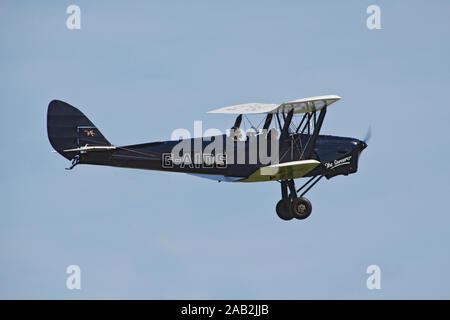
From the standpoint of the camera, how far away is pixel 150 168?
28062 millimetres

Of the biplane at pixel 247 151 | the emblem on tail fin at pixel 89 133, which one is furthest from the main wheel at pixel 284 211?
the emblem on tail fin at pixel 89 133

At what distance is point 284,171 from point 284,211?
166 centimetres

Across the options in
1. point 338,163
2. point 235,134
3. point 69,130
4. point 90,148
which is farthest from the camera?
point 338,163

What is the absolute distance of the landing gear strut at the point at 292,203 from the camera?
2870cm

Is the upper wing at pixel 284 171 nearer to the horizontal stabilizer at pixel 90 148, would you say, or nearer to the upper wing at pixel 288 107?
the upper wing at pixel 288 107

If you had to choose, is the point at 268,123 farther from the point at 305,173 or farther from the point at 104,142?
the point at 104,142

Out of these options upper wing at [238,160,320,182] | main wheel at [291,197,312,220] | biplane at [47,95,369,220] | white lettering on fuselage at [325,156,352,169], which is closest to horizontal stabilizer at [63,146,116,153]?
biplane at [47,95,369,220]

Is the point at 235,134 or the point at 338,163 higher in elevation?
the point at 235,134

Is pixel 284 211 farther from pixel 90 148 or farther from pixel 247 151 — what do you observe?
pixel 90 148

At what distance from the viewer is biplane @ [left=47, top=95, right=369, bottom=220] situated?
91.5ft

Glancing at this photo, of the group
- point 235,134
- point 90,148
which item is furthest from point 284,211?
point 90,148

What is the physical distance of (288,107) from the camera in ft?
94.2
